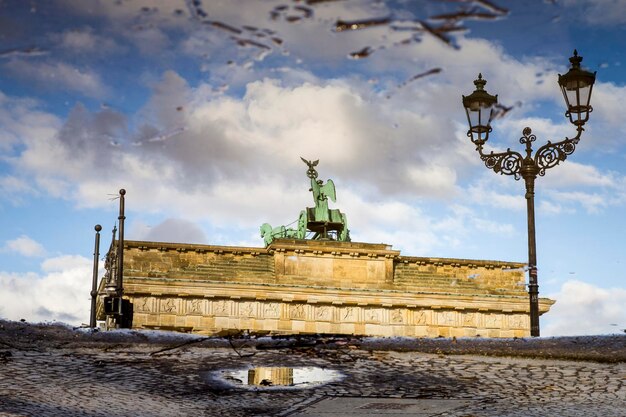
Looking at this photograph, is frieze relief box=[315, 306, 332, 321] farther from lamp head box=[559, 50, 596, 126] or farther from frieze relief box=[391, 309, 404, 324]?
lamp head box=[559, 50, 596, 126]

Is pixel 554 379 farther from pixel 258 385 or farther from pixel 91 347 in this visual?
pixel 91 347

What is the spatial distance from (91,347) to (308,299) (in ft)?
121

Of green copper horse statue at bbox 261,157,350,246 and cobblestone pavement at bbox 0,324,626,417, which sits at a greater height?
green copper horse statue at bbox 261,157,350,246

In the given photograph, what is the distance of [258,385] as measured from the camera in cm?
694

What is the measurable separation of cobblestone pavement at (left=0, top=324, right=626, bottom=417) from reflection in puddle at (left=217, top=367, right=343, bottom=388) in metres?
0.10

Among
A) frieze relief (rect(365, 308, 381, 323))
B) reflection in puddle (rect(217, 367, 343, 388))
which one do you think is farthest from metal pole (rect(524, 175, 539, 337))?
frieze relief (rect(365, 308, 381, 323))

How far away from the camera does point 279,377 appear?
7094 millimetres

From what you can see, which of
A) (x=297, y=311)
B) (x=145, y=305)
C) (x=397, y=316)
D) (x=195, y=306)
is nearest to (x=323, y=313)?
(x=297, y=311)

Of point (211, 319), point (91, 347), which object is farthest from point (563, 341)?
point (211, 319)

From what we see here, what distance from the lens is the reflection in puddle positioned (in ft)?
22.8

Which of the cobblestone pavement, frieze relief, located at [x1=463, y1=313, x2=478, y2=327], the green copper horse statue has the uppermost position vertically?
the green copper horse statue

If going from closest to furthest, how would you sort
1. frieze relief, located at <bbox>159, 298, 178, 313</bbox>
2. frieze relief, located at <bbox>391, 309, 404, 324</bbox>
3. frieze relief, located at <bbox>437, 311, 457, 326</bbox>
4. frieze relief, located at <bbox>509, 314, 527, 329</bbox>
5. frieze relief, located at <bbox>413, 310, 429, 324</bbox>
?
frieze relief, located at <bbox>159, 298, 178, 313</bbox> → frieze relief, located at <bbox>391, 309, 404, 324</bbox> → frieze relief, located at <bbox>413, 310, 429, 324</bbox> → frieze relief, located at <bbox>437, 311, 457, 326</bbox> → frieze relief, located at <bbox>509, 314, 527, 329</bbox>

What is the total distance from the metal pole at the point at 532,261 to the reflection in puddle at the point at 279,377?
35.8ft

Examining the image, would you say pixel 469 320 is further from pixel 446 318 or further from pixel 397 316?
pixel 397 316
